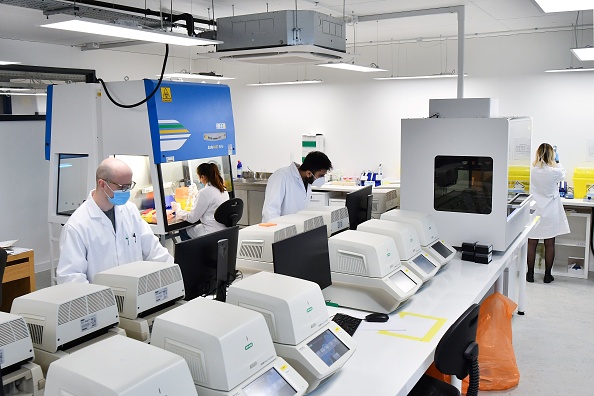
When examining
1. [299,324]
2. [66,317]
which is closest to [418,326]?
[299,324]

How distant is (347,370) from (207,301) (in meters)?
0.67

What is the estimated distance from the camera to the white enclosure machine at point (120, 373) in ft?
4.46

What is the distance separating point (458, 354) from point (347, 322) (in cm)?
57

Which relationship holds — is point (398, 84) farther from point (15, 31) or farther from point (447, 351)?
point (447, 351)

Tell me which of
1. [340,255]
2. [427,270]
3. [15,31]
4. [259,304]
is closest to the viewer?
[259,304]

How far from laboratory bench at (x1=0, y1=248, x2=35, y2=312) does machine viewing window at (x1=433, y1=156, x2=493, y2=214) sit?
3.47 m

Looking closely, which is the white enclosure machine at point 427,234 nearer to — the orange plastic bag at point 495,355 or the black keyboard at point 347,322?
the orange plastic bag at point 495,355

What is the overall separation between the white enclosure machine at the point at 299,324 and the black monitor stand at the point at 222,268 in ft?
1.34

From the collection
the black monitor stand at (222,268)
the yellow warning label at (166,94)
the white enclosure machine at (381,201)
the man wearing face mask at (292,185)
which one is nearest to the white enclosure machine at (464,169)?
the white enclosure machine at (381,201)

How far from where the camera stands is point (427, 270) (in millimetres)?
3186

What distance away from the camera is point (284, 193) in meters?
4.59

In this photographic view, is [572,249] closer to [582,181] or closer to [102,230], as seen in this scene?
[582,181]

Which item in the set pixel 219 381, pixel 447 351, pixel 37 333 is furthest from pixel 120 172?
pixel 447 351

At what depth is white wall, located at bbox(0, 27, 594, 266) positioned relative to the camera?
651cm
